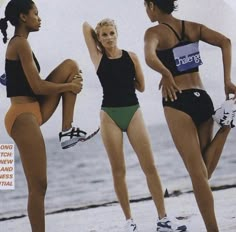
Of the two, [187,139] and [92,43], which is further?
[92,43]

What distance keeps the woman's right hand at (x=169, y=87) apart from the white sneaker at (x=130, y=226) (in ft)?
2.05

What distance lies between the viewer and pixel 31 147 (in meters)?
2.76

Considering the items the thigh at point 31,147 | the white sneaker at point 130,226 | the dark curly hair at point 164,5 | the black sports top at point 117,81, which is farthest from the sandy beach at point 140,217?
the dark curly hair at point 164,5

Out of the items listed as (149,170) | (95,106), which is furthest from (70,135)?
(149,170)

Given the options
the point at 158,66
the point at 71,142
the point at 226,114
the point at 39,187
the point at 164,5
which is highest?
the point at 164,5

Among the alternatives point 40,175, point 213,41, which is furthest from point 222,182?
point 40,175

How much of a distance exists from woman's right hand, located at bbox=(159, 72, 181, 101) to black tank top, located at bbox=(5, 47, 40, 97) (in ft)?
1.98

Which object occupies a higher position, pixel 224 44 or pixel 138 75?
pixel 224 44

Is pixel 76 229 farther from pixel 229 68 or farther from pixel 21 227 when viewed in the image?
pixel 229 68

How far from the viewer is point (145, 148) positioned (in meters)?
2.87

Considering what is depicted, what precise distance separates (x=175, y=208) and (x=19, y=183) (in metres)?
0.75

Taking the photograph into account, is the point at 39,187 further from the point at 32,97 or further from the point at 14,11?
the point at 14,11

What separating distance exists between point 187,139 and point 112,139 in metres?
0.37

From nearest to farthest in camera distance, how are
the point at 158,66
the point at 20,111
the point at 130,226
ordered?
1. the point at 158,66
2. the point at 20,111
3. the point at 130,226
